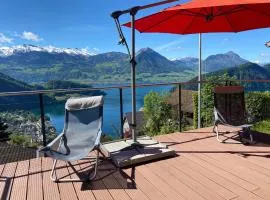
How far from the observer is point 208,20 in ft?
13.4

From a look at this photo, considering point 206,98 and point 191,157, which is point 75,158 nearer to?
point 191,157

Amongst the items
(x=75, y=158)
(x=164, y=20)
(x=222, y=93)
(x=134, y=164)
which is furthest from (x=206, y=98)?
(x=75, y=158)

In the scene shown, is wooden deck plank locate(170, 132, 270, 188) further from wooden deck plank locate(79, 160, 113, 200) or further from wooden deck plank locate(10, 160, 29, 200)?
wooden deck plank locate(10, 160, 29, 200)

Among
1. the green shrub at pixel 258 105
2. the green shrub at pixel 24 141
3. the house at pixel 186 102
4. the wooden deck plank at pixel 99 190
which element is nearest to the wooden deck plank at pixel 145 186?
the wooden deck plank at pixel 99 190

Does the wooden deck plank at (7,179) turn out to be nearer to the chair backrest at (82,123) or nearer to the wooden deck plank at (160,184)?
the chair backrest at (82,123)

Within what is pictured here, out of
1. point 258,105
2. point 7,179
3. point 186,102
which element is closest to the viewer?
point 7,179

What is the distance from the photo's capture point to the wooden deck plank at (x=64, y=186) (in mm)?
2876

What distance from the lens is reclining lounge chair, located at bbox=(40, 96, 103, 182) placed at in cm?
349

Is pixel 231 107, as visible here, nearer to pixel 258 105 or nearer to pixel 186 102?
pixel 258 105

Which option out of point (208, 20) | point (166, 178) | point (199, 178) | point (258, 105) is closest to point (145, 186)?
point (166, 178)

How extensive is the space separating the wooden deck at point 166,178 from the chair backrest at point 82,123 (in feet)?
1.05

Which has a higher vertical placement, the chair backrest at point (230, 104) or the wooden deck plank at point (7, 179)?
the chair backrest at point (230, 104)

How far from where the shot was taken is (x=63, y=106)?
407 centimetres

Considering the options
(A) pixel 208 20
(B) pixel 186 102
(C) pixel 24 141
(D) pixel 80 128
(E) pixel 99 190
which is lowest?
(C) pixel 24 141
